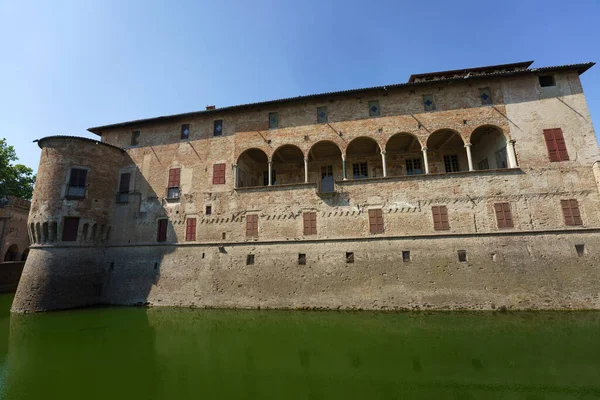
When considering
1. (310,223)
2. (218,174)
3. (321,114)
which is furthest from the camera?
(218,174)

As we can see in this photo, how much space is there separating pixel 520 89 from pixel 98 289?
3024 centimetres

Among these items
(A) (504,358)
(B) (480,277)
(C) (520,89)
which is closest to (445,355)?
(A) (504,358)

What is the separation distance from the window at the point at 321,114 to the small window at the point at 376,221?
22.9 ft

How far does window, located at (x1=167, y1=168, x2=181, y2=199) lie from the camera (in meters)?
20.4

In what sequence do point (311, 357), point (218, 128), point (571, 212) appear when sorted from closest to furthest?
1. point (311, 357)
2. point (571, 212)
3. point (218, 128)

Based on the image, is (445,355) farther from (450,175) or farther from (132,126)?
(132,126)

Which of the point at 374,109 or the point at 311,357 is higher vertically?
the point at 374,109

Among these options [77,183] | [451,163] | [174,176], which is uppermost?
[451,163]

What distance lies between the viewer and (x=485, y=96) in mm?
17578

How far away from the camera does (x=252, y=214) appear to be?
18.7m

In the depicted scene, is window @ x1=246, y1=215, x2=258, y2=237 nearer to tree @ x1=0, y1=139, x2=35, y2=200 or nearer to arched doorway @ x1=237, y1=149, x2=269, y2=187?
arched doorway @ x1=237, y1=149, x2=269, y2=187

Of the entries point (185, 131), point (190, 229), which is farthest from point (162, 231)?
point (185, 131)

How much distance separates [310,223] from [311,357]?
30.4 feet

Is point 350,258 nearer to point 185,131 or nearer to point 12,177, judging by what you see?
point 185,131
